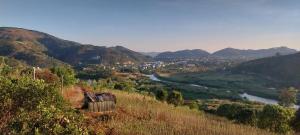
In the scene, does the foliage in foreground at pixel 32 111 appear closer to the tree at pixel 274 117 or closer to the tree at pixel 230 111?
the tree at pixel 274 117

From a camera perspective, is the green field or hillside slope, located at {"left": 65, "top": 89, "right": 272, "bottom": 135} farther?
the green field

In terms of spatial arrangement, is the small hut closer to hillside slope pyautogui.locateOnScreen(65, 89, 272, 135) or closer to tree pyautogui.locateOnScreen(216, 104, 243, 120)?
hillside slope pyautogui.locateOnScreen(65, 89, 272, 135)

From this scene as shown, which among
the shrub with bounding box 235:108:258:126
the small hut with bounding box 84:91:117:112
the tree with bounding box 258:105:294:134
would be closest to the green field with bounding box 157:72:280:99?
the shrub with bounding box 235:108:258:126

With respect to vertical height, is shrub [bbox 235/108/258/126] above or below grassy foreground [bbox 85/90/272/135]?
below

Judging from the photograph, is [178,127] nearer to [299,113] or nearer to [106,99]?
[106,99]

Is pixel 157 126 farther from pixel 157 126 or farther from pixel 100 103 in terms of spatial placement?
pixel 100 103

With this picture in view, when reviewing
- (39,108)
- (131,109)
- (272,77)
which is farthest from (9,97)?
(272,77)

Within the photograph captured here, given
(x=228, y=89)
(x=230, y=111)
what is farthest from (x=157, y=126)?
(x=228, y=89)

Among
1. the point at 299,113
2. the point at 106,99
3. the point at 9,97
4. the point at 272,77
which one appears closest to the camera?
the point at 9,97

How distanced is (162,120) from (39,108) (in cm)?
802

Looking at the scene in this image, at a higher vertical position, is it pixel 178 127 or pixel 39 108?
pixel 39 108

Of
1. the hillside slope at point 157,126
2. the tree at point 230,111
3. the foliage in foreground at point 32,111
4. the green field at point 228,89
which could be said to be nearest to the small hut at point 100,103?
the hillside slope at point 157,126

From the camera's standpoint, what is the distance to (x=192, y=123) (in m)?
13.3

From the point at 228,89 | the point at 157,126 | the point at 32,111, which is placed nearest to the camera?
the point at 32,111
